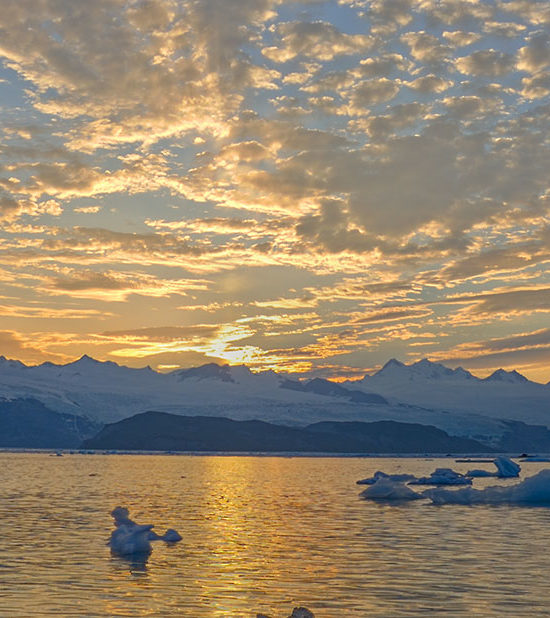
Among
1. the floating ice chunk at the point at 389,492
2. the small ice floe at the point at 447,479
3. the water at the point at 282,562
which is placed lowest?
Answer: the water at the point at 282,562

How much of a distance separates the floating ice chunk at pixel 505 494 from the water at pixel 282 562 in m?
2.30

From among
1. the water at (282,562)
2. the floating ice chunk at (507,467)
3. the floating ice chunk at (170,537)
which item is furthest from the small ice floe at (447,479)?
the floating ice chunk at (170,537)

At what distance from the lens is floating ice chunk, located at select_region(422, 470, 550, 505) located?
52.0m

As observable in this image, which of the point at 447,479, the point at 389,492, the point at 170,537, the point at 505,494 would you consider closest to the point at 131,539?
the point at 170,537

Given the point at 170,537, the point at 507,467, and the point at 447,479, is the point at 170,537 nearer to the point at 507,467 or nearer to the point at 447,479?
the point at 447,479

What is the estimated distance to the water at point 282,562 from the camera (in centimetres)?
2041

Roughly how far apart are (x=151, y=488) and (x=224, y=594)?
45997 millimetres

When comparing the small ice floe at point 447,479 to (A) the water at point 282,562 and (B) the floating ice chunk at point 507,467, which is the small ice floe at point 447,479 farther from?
(A) the water at point 282,562

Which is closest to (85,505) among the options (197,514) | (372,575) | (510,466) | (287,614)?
(197,514)

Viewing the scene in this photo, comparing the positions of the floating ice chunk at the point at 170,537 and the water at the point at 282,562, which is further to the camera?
the floating ice chunk at the point at 170,537

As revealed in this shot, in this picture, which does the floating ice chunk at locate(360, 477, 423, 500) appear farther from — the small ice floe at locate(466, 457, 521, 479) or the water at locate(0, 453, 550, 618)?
the small ice floe at locate(466, 457, 521, 479)

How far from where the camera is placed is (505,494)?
53.8 meters

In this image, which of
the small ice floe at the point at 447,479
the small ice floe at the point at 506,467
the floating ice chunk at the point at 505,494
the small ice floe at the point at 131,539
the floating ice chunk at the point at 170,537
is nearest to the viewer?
the small ice floe at the point at 131,539

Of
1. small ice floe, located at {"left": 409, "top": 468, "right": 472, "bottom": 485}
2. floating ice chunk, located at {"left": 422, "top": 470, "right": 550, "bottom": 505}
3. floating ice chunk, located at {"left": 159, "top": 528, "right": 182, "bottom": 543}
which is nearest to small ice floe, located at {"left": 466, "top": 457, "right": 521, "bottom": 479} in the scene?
small ice floe, located at {"left": 409, "top": 468, "right": 472, "bottom": 485}
